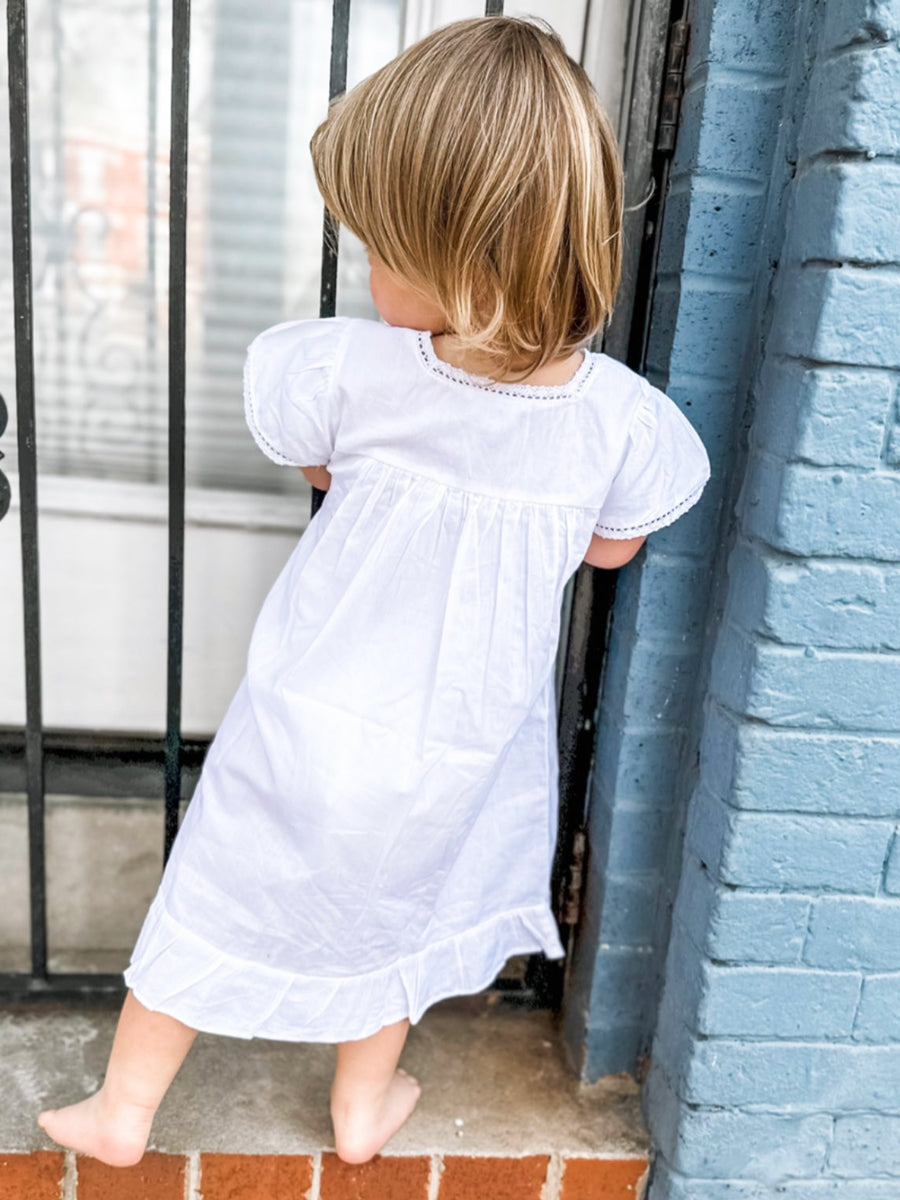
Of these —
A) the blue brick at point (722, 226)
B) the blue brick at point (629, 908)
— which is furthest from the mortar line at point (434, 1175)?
the blue brick at point (722, 226)

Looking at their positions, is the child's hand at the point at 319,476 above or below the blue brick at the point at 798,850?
above

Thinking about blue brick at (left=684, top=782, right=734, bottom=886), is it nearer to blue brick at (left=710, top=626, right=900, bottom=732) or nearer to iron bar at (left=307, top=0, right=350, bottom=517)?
blue brick at (left=710, top=626, right=900, bottom=732)

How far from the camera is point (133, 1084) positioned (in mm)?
1344

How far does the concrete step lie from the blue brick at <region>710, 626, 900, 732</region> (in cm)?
71

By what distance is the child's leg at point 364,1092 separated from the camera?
56.1 inches

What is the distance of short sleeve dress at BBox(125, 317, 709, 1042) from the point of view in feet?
4.00

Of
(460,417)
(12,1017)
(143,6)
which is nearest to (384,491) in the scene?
(460,417)

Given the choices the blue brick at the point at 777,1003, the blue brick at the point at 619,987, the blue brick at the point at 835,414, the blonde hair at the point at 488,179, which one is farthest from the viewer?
the blue brick at the point at 619,987

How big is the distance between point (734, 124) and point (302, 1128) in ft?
4.73

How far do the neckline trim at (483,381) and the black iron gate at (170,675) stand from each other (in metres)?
0.27

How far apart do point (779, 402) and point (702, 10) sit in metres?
0.49

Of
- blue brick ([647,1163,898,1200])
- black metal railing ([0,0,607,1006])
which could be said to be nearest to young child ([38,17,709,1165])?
black metal railing ([0,0,607,1006])

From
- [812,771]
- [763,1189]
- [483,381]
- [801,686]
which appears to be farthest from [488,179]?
[763,1189]

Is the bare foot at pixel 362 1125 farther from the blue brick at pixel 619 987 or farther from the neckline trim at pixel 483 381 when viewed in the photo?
the neckline trim at pixel 483 381
